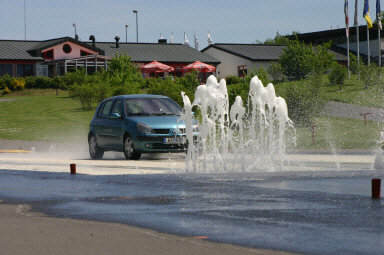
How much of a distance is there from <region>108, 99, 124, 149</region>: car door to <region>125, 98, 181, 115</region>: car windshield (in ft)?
0.84

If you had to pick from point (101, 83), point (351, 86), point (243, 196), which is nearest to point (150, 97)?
point (243, 196)

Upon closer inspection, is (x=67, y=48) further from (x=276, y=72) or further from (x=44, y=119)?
(x=44, y=119)

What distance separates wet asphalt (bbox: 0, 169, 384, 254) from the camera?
24.7 feet

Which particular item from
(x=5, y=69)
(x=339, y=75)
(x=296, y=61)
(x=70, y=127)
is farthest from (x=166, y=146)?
(x=5, y=69)

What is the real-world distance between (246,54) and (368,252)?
7576cm

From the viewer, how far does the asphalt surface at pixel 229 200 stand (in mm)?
7605

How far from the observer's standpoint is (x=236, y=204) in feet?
33.1

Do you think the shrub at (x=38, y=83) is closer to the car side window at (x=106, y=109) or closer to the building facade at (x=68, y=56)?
the building facade at (x=68, y=56)

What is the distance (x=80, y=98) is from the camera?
1752 inches

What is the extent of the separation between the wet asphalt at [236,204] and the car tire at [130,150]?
369 cm

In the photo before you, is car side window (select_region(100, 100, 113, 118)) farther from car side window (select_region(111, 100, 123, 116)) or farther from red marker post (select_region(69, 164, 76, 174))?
red marker post (select_region(69, 164, 76, 174))

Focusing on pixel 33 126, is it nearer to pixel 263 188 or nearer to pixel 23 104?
pixel 23 104

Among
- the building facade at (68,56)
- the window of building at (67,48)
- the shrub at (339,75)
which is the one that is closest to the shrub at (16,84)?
the building facade at (68,56)

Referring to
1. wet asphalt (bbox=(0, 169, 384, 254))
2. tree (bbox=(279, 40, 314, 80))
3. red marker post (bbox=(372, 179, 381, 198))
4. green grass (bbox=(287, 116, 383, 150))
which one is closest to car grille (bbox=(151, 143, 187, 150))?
wet asphalt (bbox=(0, 169, 384, 254))
